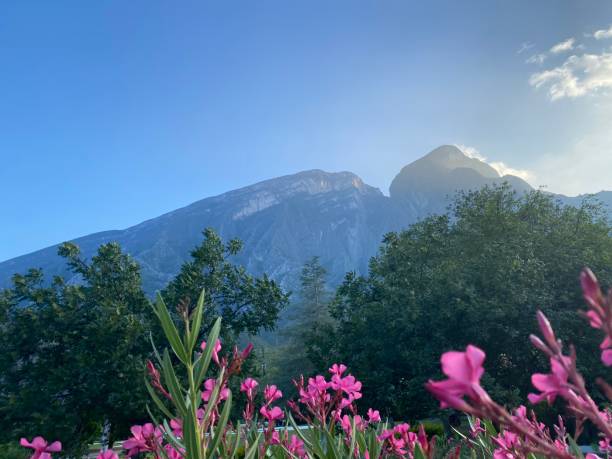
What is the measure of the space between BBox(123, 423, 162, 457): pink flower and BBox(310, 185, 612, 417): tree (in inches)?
538

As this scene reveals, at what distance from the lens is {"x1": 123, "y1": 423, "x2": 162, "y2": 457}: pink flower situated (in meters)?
1.93

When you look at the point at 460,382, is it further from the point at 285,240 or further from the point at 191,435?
the point at 285,240

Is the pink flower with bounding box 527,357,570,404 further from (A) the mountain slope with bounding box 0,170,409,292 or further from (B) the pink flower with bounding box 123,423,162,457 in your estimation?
(A) the mountain slope with bounding box 0,170,409,292

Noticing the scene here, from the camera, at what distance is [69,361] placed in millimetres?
15984

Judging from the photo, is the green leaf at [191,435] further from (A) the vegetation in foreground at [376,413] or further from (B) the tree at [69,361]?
(B) the tree at [69,361]

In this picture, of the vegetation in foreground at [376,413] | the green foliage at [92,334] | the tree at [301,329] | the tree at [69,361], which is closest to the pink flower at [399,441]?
the vegetation in foreground at [376,413]

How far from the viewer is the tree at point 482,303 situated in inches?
583

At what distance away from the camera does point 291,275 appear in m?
167

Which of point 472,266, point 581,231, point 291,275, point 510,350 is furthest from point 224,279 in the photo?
point 291,275

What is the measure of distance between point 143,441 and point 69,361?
16.4 meters

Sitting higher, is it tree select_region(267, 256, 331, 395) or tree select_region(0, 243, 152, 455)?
tree select_region(0, 243, 152, 455)

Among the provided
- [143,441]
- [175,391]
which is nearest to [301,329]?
[143,441]

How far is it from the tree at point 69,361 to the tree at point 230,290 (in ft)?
7.75

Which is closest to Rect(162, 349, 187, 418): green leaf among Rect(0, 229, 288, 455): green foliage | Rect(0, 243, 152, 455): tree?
Rect(0, 229, 288, 455): green foliage
